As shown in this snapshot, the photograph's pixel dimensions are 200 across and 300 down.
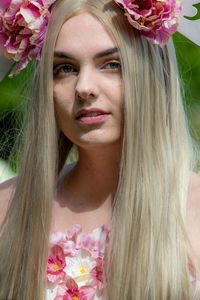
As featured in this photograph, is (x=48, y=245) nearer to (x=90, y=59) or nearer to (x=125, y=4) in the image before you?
(x=90, y=59)

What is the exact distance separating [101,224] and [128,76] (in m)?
0.36

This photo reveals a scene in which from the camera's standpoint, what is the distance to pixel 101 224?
1892mm

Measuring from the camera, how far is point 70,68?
5.98 ft

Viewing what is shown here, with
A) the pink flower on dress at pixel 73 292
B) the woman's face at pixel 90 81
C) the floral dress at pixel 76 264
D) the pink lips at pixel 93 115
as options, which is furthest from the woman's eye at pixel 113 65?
the pink flower on dress at pixel 73 292

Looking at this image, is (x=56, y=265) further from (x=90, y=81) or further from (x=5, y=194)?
(x=90, y=81)

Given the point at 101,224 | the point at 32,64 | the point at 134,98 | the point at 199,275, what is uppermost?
the point at 32,64

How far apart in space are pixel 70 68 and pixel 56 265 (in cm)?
46

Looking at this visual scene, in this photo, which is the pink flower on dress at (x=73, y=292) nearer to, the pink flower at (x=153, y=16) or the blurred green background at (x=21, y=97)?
the blurred green background at (x=21, y=97)

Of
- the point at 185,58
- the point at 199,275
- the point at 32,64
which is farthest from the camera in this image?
the point at 185,58

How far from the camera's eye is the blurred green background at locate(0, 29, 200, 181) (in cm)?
223

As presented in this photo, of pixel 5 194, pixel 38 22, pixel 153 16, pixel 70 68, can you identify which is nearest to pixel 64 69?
pixel 70 68

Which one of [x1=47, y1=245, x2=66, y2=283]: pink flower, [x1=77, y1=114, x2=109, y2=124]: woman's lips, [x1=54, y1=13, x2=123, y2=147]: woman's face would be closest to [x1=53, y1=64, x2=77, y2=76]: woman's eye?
[x1=54, y1=13, x2=123, y2=147]: woman's face

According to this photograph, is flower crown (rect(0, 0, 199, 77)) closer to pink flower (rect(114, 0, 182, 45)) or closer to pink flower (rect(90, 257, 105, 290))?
pink flower (rect(114, 0, 182, 45))

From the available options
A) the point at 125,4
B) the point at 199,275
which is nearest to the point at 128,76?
the point at 125,4
